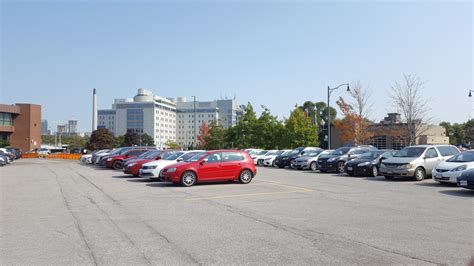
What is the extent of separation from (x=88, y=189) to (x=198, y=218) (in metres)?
8.58

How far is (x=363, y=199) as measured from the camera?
518 inches

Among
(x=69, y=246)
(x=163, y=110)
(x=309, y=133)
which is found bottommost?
(x=69, y=246)

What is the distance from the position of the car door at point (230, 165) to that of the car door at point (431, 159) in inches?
333

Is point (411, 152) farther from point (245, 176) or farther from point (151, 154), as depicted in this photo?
point (151, 154)

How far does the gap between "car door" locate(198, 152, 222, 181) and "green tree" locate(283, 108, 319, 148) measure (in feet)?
117

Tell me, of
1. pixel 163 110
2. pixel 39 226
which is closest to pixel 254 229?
pixel 39 226

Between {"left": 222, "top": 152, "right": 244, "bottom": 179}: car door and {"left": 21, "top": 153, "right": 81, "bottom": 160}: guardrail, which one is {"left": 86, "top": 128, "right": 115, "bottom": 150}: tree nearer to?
{"left": 21, "top": 153, "right": 81, "bottom": 160}: guardrail

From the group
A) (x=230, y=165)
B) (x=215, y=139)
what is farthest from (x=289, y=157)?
(x=215, y=139)

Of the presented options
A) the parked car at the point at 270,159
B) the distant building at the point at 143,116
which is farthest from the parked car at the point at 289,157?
the distant building at the point at 143,116

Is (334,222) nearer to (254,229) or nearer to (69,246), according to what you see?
(254,229)

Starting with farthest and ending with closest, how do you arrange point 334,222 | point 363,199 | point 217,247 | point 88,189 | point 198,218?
point 88,189
point 363,199
point 198,218
point 334,222
point 217,247

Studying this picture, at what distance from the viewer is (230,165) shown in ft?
61.3

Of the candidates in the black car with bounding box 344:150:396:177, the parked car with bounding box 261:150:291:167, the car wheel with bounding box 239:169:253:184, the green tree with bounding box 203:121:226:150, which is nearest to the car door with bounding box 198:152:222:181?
the car wheel with bounding box 239:169:253:184

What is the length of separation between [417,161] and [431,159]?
919 millimetres
